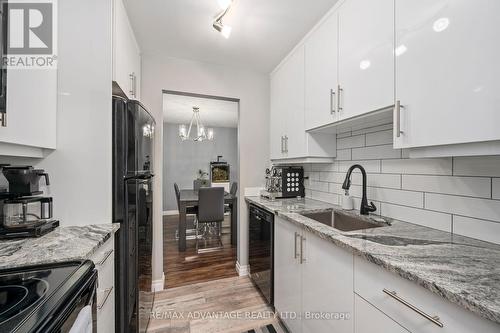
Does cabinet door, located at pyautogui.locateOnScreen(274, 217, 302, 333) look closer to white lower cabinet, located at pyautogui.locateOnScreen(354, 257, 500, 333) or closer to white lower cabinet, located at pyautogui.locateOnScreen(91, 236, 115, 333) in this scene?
white lower cabinet, located at pyautogui.locateOnScreen(354, 257, 500, 333)

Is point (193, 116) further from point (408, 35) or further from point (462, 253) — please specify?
point (462, 253)

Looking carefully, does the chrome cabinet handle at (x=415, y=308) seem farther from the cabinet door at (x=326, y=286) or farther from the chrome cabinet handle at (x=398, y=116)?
the chrome cabinet handle at (x=398, y=116)

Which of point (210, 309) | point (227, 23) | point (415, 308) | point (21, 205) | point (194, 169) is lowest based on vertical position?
point (210, 309)

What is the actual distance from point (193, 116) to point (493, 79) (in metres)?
4.51

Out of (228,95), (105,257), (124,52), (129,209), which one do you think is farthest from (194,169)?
(105,257)

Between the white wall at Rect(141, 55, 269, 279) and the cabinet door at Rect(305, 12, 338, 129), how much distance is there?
31.7 inches

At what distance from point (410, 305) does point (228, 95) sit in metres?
2.25

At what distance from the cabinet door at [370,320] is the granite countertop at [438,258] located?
0.21 m

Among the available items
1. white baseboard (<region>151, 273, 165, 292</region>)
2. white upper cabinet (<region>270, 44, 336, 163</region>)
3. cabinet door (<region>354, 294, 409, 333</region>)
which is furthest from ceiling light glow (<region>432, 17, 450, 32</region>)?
white baseboard (<region>151, 273, 165, 292</region>)

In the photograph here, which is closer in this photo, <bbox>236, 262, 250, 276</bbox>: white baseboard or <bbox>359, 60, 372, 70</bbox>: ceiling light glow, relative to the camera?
<bbox>359, 60, 372, 70</bbox>: ceiling light glow

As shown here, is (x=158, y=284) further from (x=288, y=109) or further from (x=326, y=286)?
(x=288, y=109)

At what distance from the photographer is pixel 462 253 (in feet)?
2.67

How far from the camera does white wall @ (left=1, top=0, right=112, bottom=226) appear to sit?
1182 mm

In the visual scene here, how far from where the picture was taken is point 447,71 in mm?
820
